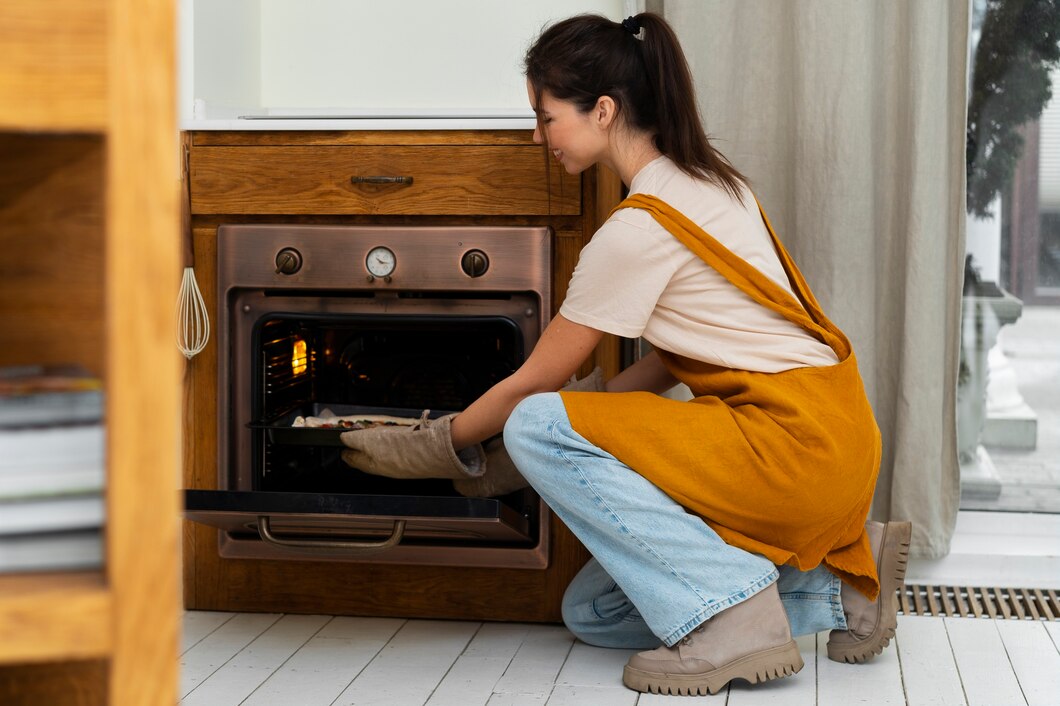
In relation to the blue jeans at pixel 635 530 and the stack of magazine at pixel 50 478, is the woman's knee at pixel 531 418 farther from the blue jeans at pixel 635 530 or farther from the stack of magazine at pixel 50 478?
the stack of magazine at pixel 50 478

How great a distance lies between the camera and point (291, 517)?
5.76 ft

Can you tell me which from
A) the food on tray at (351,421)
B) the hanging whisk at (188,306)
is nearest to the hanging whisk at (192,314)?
the hanging whisk at (188,306)

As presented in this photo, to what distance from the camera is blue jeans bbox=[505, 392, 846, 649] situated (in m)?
1.77

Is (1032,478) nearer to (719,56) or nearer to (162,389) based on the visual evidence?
(719,56)

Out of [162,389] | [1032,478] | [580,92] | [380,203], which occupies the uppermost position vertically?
[580,92]

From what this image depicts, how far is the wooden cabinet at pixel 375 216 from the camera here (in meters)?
2.06

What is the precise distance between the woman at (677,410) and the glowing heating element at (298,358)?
1.33 ft

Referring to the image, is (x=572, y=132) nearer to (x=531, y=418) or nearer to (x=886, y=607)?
(x=531, y=418)

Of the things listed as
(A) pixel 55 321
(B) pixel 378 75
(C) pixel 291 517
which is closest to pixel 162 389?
(A) pixel 55 321

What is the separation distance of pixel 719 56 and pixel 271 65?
1.10m

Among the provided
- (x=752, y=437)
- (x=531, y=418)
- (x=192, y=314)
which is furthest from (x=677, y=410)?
(x=192, y=314)

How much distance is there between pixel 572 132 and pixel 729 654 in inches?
33.4

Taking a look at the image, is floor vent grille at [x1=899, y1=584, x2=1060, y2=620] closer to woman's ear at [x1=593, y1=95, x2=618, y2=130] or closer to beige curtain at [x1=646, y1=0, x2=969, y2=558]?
beige curtain at [x1=646, y1=0, x2=969, y2=558]

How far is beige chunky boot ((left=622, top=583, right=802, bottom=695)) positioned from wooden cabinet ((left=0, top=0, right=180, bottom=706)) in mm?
1203
